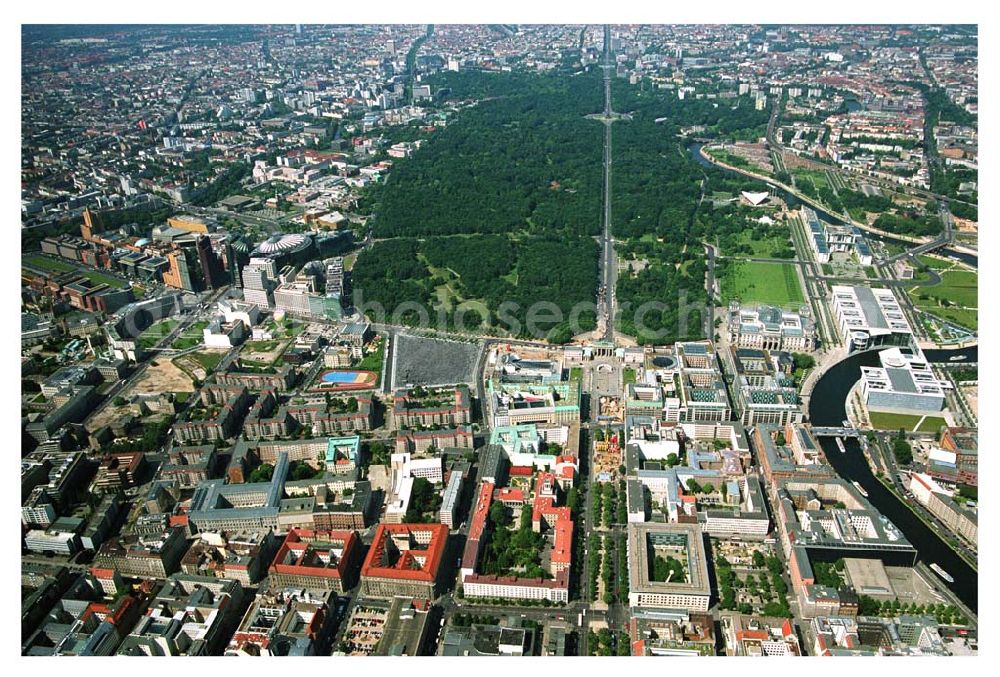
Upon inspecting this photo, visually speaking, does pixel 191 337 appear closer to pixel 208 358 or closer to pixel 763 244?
pixel 208 358

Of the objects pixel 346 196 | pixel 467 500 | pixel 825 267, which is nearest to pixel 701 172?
pixel 825 267

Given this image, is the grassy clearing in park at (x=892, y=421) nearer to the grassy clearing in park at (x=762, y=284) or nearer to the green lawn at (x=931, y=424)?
the green lawn at (x=931, y=424)

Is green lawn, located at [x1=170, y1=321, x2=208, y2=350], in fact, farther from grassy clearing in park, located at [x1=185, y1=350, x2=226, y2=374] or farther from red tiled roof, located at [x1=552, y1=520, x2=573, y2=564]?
red tiled roof, located at [x1=552, y1=520, x2=573, y2=564]

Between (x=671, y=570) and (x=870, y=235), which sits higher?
(x=870, y=235)

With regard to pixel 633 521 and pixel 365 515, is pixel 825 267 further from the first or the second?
pixel 365 515

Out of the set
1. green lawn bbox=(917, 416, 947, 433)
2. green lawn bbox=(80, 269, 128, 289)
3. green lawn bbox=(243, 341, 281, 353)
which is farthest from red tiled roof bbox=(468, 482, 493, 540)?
green lawn bbox=(80, 269, 128, 289)

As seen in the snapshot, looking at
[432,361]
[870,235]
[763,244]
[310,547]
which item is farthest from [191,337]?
[870,235]
